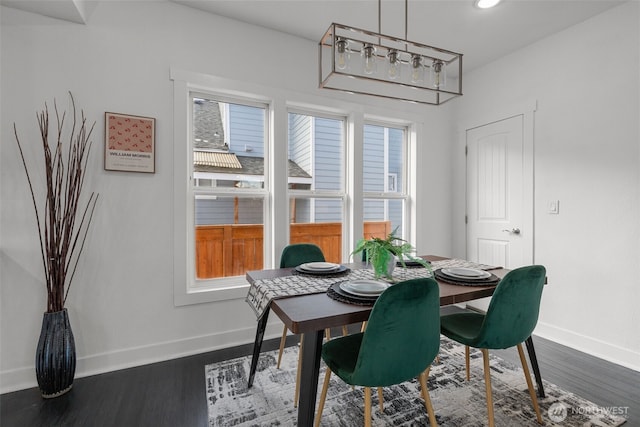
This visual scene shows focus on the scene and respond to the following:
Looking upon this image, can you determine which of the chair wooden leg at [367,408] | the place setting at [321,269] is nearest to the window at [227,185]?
the place setting at [321,269]

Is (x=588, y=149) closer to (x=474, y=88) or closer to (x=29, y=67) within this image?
(x=474, y=88)

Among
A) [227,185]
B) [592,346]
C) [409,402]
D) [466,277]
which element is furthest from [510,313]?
[227,185]

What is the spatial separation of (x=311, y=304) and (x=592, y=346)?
257cm

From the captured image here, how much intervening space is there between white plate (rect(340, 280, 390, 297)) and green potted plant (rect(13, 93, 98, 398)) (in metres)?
1.77

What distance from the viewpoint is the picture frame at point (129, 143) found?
2.23m

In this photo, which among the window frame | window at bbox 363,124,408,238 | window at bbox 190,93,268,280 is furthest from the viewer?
the window frame

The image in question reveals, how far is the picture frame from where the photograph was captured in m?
2.23

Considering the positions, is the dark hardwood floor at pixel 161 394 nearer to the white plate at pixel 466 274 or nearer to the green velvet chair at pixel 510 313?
the green velvet chair at pixel 510 313

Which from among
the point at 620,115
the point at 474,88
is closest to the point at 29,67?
the point at 474,88

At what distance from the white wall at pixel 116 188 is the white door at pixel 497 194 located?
7.89 ft

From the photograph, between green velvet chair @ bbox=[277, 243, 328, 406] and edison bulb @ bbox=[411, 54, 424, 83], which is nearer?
edison bulb @ bbox=[411, 54, 424, 83]

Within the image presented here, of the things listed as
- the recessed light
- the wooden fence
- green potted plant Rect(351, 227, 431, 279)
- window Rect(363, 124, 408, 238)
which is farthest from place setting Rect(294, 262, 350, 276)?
the recessed light

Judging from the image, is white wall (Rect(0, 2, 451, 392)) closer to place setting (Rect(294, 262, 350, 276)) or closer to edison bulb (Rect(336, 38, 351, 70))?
place setting (Rect(294, 262, 350, 276))

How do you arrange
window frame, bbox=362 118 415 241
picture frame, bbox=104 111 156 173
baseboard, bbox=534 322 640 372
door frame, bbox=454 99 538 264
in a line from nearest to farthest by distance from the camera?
picture frame, bbox=104 111 156 173 → baseboard, bbox=534 322 640 372 → door frame, bbox=454 99 538 264 → window frame, bbox=362 118 415 241
